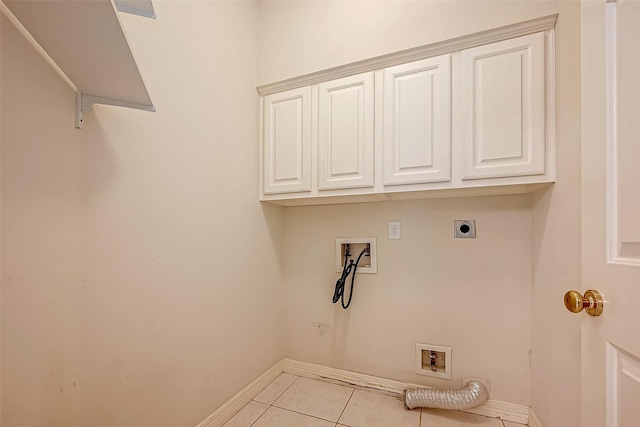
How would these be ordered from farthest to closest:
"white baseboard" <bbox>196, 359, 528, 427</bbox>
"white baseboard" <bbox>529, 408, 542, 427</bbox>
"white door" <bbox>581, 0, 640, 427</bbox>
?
"white baseboard" <bbox>196, 359, 528, 427</bbox> → "white baseboard" <bbox>529, 408, 542, 427</bbox> → "white door" <bbox>581, 0, 640, 427</bbox>

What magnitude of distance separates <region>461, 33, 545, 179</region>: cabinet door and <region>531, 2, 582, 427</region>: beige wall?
78 millimetres

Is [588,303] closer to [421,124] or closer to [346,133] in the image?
[421,124]

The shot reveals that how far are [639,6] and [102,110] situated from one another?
1.53 m

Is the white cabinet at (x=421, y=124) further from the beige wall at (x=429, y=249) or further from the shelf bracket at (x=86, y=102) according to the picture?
the shelf bracket at (x=86, y=102)

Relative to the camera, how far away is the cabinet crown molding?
1224 mm

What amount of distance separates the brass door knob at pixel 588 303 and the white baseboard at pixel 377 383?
1223 mm

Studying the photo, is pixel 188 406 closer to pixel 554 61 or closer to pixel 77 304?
pixel 77 304

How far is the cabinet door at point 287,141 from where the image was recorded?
5.51 feet

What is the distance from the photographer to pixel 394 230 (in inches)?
69.7

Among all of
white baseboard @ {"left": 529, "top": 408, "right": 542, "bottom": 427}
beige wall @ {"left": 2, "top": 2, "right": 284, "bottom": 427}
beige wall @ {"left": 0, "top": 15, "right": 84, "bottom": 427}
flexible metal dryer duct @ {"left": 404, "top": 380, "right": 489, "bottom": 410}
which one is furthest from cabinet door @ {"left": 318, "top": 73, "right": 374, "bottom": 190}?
white baseboard @ {"left": 529, "top": 408, "right": 542, "bottom": 427}

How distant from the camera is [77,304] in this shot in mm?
899

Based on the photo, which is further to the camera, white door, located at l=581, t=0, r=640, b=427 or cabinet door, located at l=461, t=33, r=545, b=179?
cabinet door, located at l=461, t=33, r=545, b=179

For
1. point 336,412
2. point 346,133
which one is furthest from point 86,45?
point 336,412

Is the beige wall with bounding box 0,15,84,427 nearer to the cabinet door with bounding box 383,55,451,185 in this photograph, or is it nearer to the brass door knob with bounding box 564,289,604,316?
the cabinet door with bounding box 383,55,451,185
